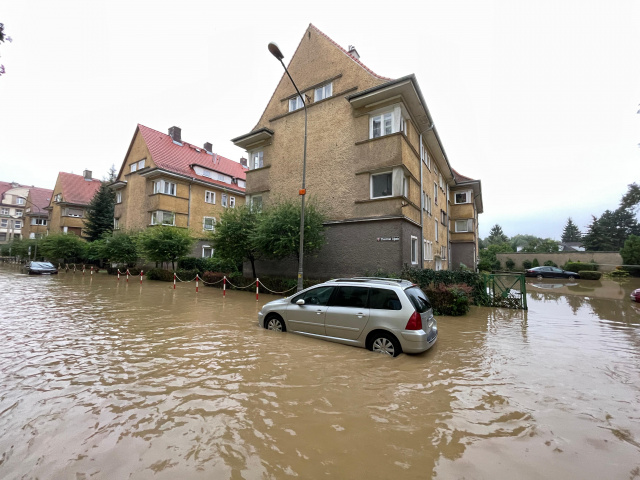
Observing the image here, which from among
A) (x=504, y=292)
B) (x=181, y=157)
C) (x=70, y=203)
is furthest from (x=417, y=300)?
(x=70, y=203)

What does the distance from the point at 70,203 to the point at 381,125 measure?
149ft

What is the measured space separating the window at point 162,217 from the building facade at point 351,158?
10601mm

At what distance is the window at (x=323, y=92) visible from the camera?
53.1 feet

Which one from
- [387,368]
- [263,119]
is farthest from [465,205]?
[387,368]

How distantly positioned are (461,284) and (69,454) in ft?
38.5

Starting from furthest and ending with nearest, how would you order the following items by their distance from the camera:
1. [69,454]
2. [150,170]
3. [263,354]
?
1. [150,170]
2. [263,354]
3. [69,454]

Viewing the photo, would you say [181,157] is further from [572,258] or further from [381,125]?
[572,258]

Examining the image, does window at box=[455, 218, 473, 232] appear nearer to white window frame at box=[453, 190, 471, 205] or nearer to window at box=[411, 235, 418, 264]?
white window frame at box=[453, 190, 471, 205]

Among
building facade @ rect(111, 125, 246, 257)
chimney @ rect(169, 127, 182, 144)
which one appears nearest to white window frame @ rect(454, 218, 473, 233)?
building facade @ rect(111, 125, 246, 257)

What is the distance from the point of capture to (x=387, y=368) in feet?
16.8

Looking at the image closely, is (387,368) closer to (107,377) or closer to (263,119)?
(107,377)

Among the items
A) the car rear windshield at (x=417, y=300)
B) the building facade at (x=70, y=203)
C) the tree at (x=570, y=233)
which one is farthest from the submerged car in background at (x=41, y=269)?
the tree at (x=570, y=233)

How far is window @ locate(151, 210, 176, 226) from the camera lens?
83.7ft

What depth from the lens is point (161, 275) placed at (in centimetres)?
2222
